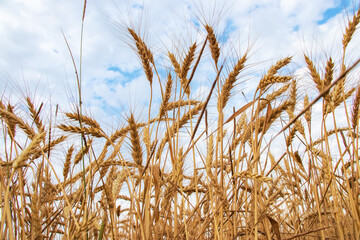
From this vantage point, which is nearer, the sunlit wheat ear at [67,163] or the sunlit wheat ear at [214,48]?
the sunlit wheat ear at [214,48]

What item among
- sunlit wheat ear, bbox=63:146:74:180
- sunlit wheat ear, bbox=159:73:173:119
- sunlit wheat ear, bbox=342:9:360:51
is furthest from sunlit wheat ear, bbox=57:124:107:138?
sunlit wheat ear, bbox=342:9:360:51

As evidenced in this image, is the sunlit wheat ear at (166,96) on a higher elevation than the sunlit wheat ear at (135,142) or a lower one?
higher

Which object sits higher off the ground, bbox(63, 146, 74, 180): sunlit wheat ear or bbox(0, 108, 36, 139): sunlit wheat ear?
bbox(0, 108, 36, 139): sunlit wheat ear

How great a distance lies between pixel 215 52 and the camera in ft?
5.89

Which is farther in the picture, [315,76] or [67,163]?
[67,163]

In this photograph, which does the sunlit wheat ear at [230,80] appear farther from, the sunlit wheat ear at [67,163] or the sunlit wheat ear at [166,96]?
the sunlit wheat ear at [67,163]

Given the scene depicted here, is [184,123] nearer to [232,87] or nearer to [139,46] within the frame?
[232,87]

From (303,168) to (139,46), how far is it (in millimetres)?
1770

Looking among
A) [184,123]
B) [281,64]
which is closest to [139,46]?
[184,123]

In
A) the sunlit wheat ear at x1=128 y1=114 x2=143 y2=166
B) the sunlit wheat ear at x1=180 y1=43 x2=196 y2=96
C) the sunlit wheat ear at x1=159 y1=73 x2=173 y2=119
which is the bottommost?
the sunlit wheat ear at x1=128 y1=114 x2=143 y2=166

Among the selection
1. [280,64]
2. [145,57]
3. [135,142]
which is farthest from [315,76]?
[135,142]

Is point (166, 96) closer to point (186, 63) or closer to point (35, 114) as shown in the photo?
point (186, 63)

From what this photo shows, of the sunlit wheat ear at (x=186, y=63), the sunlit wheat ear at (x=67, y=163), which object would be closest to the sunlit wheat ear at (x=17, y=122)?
the sunlit wheat ear at (x=67, y=163)

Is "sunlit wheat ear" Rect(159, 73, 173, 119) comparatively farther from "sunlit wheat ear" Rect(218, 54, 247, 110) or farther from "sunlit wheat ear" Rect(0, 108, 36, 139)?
"sunlit wheat ear" Rect(0, 108, 36, 139)
